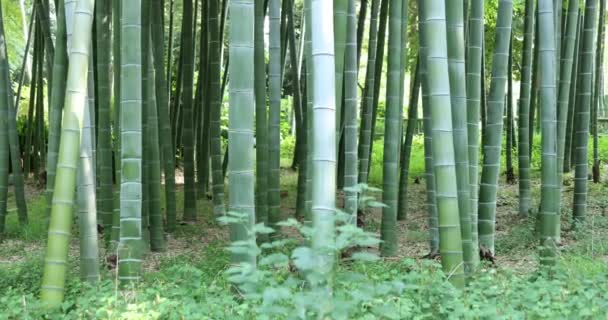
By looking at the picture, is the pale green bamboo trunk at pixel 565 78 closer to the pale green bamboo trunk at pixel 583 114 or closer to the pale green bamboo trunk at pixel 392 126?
the pale green bamboo trunk at pixel 583 114

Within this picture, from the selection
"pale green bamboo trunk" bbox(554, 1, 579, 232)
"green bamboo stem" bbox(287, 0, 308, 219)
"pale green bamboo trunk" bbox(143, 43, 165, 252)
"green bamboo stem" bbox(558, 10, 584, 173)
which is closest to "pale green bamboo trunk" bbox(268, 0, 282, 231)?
"green bamboo stem" bbox(287, 0, 308, 219)

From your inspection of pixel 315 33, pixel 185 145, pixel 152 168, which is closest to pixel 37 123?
pixel 185 145

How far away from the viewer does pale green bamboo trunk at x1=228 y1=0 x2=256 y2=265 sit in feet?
10.8

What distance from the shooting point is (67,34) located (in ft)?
12.3

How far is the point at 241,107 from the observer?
10.9 feet

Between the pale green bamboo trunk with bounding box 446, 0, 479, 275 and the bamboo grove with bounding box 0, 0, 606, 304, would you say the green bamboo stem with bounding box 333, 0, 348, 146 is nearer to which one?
the bamboo grove with bounding box 0, 0, 606, 304

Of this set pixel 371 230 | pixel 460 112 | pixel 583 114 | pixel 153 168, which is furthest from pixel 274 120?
pixel 583 114

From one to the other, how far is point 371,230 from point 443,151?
2.96m

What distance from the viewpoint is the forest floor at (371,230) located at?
160 inches

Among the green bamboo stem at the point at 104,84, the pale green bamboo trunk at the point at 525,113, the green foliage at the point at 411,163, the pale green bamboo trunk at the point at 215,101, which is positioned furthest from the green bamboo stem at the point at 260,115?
the green foliage at the point at 411,163

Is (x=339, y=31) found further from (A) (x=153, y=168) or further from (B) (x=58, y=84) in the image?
(A) (x=153, y=168)

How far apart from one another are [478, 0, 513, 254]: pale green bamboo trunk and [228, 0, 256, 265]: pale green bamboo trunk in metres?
1.86

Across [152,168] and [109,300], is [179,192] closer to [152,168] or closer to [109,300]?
[152,168]

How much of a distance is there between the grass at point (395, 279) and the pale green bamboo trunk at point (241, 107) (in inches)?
18.9
